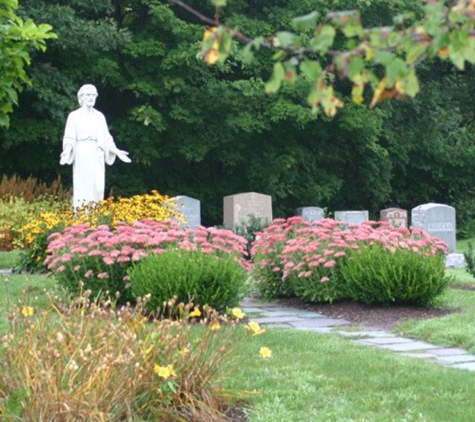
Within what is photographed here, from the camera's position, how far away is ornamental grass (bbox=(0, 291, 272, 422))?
183 inches

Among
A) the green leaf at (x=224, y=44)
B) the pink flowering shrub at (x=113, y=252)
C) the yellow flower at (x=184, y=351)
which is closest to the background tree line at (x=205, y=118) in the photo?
the pink flowering shrub at (x=113, y=252)

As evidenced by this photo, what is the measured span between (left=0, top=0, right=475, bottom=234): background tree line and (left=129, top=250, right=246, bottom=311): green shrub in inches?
553

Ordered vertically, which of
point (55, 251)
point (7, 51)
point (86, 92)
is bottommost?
point (55, 251)

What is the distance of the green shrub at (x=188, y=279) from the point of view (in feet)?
30.1

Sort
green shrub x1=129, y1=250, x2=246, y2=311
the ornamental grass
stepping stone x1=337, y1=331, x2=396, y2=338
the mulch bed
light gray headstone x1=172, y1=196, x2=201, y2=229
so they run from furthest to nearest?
light gray headstone x1=172, y1=196, x2=201, y2=229
the mulch bed
green shrub x1=129, y1=250, x2=246, y2=311
stepping stone x1=337, y1=331, x2=396, y2=338
the ornamental grass

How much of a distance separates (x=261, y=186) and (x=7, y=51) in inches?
734

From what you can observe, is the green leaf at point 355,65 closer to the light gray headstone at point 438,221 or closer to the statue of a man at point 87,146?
the statue of a man at point 87,146

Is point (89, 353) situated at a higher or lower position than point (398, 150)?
lower

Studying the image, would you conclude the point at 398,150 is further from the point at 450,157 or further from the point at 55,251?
the point at 55,251

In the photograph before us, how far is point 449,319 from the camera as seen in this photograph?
9.19 metres

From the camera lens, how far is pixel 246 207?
20.9 m

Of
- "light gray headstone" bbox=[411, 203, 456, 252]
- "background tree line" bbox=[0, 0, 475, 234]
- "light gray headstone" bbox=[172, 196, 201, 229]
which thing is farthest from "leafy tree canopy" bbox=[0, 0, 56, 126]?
"background tree line" bbox=[0, 0, 475, 234]

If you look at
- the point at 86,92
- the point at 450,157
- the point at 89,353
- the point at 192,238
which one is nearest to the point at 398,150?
the point at 450,157

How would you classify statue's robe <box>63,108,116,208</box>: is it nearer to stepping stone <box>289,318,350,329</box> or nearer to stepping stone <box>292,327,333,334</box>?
stepping stone <box>289,318,350,329</box>
